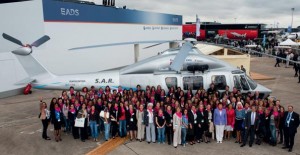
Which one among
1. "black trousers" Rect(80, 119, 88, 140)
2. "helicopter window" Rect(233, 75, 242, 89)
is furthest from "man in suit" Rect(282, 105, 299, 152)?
"black trousers" Rect(80, 119, 88, 140)

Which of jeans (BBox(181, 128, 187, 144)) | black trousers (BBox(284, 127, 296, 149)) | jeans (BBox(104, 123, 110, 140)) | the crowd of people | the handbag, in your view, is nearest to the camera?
black trousers (BBox(284, 127, 296, 149))

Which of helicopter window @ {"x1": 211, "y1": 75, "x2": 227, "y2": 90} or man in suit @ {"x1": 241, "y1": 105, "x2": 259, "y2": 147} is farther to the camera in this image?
helicopter window @ {"x1": 211, "y1": 75, "x2": 227, "y2": 90}

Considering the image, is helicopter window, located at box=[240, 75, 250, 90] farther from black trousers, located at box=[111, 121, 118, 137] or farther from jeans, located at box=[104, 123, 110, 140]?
jeans, located at box=[104, 123, 110, 140]

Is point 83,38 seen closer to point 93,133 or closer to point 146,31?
point 146,31

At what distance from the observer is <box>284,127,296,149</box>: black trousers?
8391mm

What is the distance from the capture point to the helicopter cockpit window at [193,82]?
11.7 meters

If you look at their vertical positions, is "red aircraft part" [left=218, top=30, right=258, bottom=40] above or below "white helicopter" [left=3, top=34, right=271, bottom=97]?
above

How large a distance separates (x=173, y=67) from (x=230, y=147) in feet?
10.7

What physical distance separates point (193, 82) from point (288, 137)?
434 cm

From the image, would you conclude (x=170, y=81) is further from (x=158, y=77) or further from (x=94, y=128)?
(x=94, y=128)

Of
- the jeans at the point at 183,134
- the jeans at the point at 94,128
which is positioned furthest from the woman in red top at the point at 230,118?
the jeans at the point at 94,128

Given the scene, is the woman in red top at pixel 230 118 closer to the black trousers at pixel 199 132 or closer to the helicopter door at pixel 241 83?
the black trousers at pixel 199 132

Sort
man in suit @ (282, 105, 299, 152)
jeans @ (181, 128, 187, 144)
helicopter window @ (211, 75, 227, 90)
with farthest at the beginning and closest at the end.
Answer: helicopter window @ (211, 75, 227, 90) → jeans @ (181, 128, 187, 144) → man in suit @ (282, 105, 299, 152)

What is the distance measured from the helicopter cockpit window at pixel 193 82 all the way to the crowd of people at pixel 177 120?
171 centimetres
